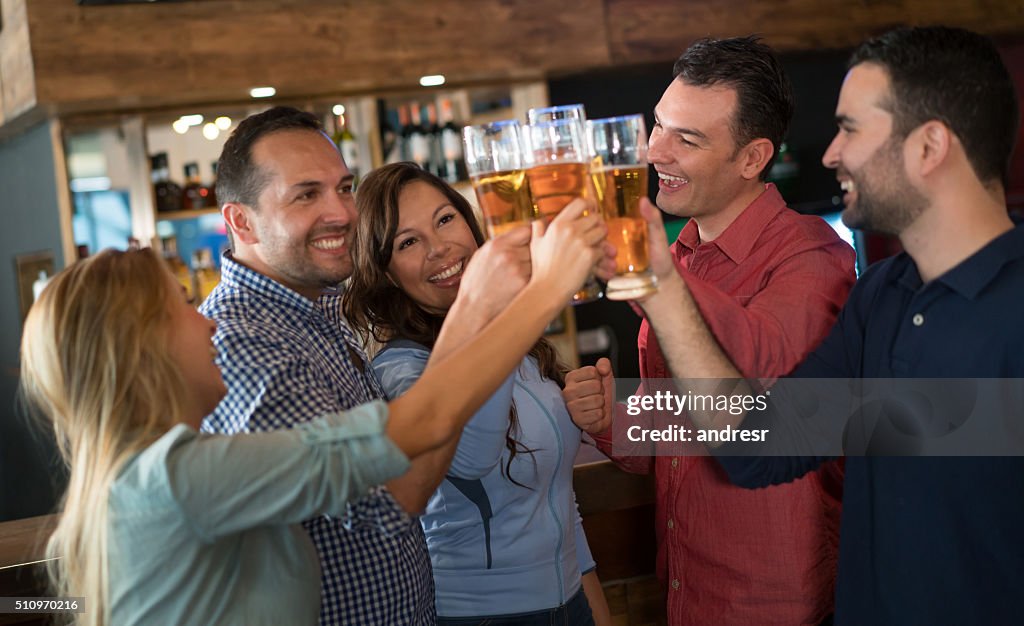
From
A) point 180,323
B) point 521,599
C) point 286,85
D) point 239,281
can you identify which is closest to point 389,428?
point 180,323

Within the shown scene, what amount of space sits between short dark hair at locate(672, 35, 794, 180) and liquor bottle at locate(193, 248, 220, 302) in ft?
9.90

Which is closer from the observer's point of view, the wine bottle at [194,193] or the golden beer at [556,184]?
the golden beer at [556,184]

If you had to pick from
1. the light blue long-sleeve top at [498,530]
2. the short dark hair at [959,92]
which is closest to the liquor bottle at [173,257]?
the light blue long-sleeve top at [498,530]

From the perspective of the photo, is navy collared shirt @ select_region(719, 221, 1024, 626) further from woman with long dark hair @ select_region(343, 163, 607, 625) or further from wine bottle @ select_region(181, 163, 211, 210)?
wine bottle @ select_region(181, 163, 211, 210)

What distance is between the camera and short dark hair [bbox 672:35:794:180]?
1952mm

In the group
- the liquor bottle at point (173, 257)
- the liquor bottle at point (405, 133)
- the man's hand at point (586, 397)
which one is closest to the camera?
the man's hand at point (586, 397)

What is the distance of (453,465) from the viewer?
164 cm

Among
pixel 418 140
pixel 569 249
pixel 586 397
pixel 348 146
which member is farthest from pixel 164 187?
pixel 569 249

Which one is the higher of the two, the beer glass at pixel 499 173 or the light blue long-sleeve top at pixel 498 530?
the beer glass at pixel 499 173

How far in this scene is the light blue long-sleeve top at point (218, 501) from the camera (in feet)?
3.89

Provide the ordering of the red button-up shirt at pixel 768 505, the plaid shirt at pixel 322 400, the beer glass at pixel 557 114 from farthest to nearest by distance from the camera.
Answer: the red button-up shirt at pixel 768 505 → the plaid shirt at pixel 322 400 → the beer glass at pixel 557 114

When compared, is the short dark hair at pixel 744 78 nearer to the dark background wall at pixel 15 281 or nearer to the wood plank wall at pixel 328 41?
the wood plank wall at pixel 328 41

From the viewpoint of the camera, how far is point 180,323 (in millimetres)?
1335
